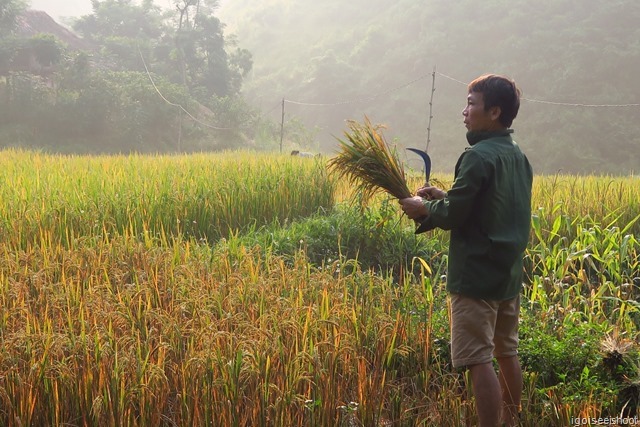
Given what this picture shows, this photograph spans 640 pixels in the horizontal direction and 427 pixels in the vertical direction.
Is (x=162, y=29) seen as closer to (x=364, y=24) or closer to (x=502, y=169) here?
(x=364, y=24)

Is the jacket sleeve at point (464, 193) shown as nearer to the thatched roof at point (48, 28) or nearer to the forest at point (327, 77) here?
the forest at point (327, 77)

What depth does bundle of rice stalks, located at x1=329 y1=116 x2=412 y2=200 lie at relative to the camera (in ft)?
8.93

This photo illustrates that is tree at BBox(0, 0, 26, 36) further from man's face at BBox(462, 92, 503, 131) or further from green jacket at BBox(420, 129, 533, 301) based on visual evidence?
green jacket at BBox(420, 129, 533, 301)

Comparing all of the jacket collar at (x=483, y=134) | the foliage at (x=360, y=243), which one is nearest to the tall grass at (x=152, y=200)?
the foliage at (x=360, y=243)

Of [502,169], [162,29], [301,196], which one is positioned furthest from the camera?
[162,29]

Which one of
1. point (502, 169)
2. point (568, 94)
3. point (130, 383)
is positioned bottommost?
point (130, 383)

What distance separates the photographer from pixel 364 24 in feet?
123

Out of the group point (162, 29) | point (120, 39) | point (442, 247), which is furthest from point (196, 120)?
point (442, 247)

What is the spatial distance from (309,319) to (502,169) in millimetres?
1041

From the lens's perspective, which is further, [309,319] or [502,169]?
[309,319]

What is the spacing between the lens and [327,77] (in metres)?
31.6

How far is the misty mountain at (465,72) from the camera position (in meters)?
24.4

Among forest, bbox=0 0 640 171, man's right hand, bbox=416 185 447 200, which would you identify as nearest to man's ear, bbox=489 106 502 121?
man's right hand, bbox=416 185 447 200

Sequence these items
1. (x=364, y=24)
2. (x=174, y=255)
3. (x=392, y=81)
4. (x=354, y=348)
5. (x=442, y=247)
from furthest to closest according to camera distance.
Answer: (x=364, y=24) → (x=392, y=81) → (x=442, y=247) → (x=174, y=255) → (x=354, y=348)
